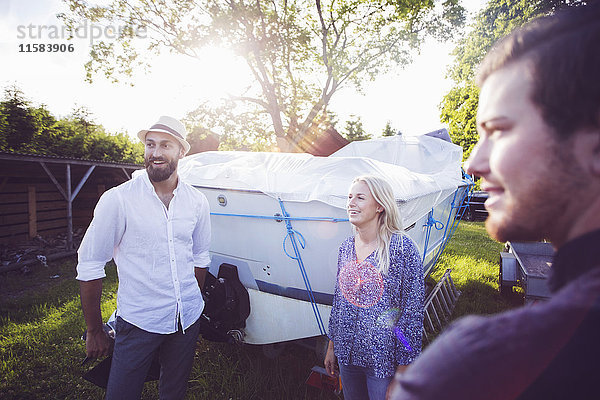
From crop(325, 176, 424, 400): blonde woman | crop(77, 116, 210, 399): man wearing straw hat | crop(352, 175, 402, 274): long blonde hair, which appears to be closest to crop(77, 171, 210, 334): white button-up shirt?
crop(77, 116, 210, 399): man wearing straw hat

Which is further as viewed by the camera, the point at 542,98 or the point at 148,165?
the point at 148,165

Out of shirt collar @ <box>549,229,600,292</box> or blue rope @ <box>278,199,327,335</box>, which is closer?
shirt collar @ <box>549,229,600,292</box>

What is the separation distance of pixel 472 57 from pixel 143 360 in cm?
2469

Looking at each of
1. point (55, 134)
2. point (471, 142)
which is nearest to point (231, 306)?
point (55, 134)

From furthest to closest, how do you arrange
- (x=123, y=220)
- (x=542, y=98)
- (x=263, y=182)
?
(x=263, y=182), (x=123, y=220), (x=542, y=98)

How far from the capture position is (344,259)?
212cm

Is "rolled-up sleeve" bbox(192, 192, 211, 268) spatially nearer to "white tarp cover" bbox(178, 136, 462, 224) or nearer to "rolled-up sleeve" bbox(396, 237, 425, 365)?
"white tarp cover" bbox(178, 136, 462, 224)

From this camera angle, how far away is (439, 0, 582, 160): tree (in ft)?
60.4

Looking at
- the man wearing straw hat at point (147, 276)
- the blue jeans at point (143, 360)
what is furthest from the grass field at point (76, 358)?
the man wearing straw hat at point (147, 276)

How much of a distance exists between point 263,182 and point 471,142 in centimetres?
2005

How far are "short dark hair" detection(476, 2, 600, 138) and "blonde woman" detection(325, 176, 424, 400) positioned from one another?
58.9 inches

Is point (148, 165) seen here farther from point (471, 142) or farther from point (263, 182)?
point (471, 142)

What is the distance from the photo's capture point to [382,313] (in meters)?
1.89

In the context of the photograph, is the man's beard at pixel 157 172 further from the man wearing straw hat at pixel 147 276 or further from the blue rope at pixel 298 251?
the blue rope at pixel 298 251
